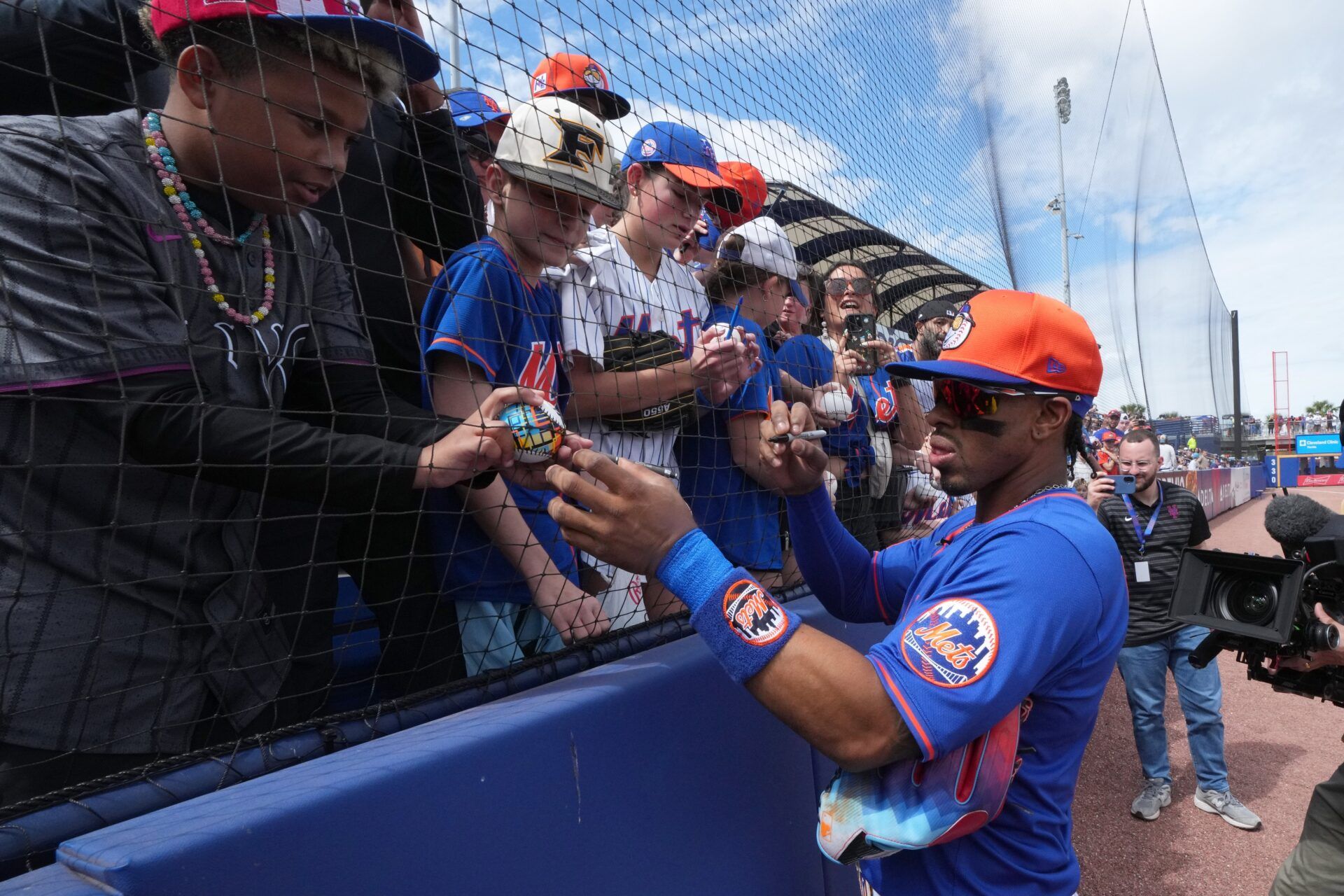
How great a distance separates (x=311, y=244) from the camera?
1568mm

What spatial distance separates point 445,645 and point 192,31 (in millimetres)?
1240

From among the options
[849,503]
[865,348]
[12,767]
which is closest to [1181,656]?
[849,503]

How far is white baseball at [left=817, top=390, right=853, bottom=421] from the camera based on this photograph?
2.83 m

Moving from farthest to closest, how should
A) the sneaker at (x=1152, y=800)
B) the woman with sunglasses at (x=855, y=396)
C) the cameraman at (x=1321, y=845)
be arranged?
the sneaker at (x=1152, y=800), the woman with sunglasses at (x=855, y=396), the cameraman at (x=1321, y=845)

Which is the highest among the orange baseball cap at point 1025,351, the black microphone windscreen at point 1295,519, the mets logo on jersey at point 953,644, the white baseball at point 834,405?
the orange baseball cap at point 1025,351

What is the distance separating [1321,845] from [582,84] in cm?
304

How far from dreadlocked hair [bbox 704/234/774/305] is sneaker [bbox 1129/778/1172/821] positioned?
3.14 meters

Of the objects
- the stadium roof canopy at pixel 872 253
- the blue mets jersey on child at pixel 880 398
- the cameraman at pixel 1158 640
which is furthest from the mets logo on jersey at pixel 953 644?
the cameraman at pixel 1158 640

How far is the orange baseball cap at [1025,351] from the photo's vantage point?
1545 millimetres

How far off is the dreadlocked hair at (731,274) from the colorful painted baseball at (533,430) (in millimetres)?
1560

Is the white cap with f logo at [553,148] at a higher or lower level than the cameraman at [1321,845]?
higher

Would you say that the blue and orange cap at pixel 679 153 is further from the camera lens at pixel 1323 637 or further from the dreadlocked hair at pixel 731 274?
the camera lens at pixel 1323 637

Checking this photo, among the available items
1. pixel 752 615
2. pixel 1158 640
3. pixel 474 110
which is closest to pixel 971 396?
pixel 752 615

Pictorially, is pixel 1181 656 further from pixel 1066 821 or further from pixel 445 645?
pixel 445 645
